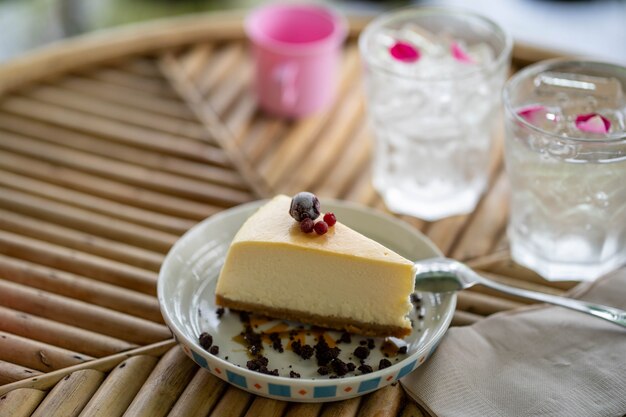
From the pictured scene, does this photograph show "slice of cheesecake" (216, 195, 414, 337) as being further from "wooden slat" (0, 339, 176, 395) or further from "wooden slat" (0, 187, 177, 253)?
"wooden slat" (0, 187, 177, 253)

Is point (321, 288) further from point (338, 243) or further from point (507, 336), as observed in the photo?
point (507, 336)

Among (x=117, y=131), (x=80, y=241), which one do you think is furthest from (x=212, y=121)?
(x=80, y=241)

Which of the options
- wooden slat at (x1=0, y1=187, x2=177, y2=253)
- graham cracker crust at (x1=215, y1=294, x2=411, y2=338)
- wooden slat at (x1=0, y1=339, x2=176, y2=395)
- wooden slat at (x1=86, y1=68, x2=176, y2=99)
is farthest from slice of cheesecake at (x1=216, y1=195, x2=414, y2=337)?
wooden slat at (x1=86, y1=68, x2=176, y2=99)

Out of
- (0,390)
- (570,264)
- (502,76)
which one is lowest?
(570,264)

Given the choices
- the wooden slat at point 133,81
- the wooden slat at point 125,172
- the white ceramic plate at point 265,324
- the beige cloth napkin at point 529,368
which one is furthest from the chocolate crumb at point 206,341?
the wooden slat at point 133,81

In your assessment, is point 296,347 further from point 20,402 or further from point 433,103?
point 433,103

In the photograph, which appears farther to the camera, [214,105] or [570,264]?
[214,105]

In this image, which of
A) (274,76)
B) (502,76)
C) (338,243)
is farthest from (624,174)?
(274,76)
